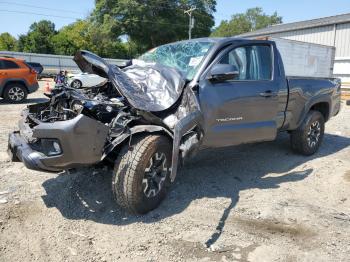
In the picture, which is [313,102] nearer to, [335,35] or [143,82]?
[143,82]

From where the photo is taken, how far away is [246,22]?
9675 centimetres

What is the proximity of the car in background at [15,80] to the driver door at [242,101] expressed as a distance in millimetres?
10285

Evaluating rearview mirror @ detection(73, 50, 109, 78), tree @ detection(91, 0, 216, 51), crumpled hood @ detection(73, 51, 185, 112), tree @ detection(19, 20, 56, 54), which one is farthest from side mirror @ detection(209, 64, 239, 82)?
tree @ detection(19, 20, 56, 54)

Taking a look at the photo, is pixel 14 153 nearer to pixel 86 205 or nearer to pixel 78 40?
pixel 86 205

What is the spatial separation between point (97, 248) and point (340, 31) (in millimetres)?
26097

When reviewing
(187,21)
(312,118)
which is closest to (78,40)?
(187,21)

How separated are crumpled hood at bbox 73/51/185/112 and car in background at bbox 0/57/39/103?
9.66m

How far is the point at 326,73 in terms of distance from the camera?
20328 mm

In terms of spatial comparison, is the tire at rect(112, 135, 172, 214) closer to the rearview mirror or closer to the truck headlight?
the truck headlight

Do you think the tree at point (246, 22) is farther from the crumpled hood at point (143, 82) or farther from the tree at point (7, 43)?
the crumpled hood at point (143, 82)

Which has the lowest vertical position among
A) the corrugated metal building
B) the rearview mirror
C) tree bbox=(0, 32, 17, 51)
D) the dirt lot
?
the dirt lot

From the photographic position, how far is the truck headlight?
3.54 metres

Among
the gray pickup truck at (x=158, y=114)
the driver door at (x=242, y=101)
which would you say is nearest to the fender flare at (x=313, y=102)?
the gray pickup truck at (x=158, y=114)

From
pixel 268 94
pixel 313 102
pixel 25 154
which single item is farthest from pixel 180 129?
pixel 313 102
